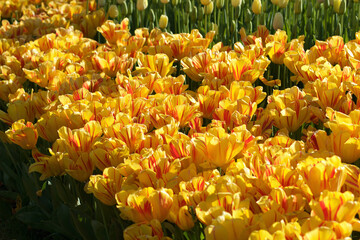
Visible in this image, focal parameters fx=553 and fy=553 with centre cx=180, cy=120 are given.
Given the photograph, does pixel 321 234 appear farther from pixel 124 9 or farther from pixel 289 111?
pixel 124 9

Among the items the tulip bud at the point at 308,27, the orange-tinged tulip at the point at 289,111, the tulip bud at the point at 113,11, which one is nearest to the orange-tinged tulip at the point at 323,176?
the orange-tinged tulip at the point at 289,111

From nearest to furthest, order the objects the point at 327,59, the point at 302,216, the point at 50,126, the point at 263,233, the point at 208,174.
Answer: the point at 263,233 → the point at 302,216 → the point at 208,174 → the point at 50,126 → the point at 327,59

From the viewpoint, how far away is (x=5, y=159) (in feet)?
8.75

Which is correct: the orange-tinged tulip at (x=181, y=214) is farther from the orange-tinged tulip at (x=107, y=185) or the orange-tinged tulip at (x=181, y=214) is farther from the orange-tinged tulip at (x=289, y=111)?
the orange-tinged tulip at (x=289, y=111)

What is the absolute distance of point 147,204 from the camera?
1339mm

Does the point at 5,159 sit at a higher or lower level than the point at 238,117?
lower

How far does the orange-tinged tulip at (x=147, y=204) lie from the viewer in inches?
51.9

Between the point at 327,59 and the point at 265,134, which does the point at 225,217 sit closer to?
the point at 265,134

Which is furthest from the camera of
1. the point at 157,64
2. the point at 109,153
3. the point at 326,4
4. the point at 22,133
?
the point at 326,4

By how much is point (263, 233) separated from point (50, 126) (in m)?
1.03

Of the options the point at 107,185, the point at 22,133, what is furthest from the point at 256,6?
the point at 107,185

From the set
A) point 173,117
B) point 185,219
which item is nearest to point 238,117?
point 173,117

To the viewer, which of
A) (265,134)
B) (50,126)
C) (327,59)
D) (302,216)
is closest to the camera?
(302,216)

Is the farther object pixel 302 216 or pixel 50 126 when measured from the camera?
pixel 50 126
